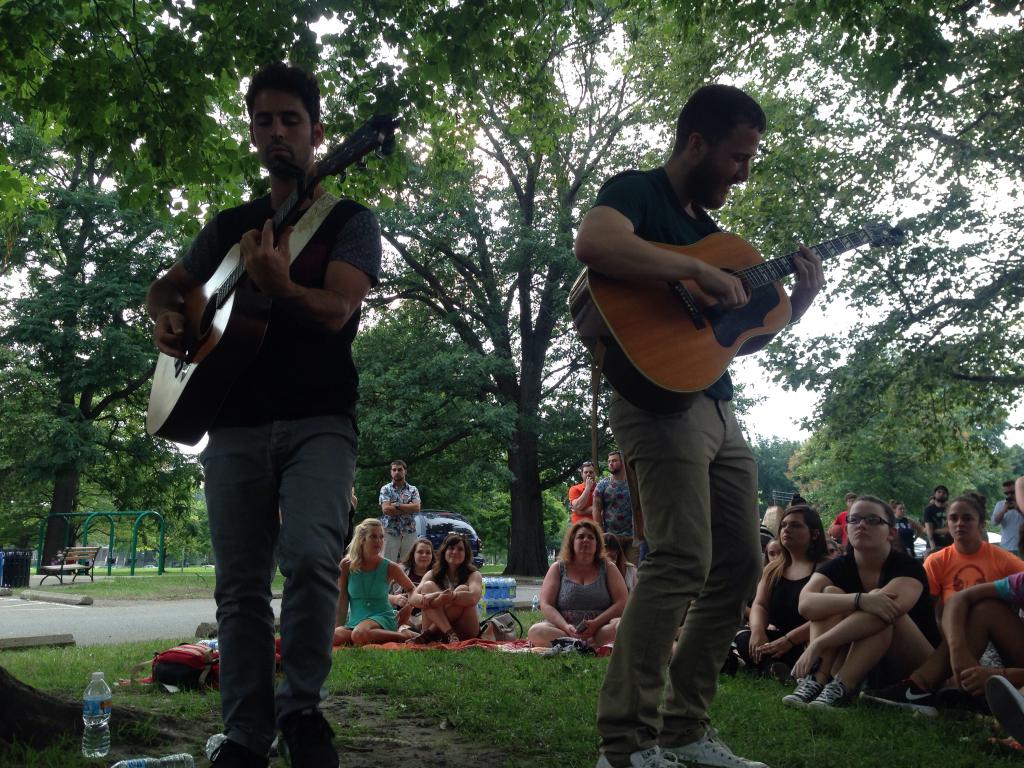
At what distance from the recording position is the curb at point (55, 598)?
15055 mm

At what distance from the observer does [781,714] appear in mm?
4793

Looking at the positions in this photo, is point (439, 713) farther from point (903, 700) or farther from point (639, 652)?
point (903, 700)

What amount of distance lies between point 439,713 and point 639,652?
1.75 meters

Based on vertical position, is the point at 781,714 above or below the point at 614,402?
below

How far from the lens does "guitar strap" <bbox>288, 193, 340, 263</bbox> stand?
2.98 meters

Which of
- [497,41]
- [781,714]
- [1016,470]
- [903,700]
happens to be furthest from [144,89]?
[1016,470]

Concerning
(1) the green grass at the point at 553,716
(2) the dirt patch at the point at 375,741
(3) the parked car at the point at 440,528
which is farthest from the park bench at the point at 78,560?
(2) the dirt patch at the point at 375,741

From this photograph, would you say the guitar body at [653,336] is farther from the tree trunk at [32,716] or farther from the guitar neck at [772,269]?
the tree trunk at [32,716]

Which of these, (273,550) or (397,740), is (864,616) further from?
(273,550)

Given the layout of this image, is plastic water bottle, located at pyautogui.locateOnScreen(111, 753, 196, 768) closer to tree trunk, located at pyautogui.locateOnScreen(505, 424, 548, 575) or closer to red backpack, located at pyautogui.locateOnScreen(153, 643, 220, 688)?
red backpack, located at pyautogui.locateOnScreen(153, 643, 220, 688)

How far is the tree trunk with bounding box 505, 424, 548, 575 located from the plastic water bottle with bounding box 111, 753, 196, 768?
22.4 meters

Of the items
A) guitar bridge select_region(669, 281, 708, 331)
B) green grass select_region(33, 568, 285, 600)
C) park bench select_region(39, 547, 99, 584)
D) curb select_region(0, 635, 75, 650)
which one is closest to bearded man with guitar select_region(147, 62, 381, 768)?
guitar bridge select_region(669, 281, 708, 331)

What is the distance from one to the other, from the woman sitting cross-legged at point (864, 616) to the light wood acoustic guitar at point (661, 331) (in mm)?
2727

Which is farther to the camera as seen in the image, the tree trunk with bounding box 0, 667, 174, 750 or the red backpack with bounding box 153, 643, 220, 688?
the red backpack with bounding box 153, 643, 220, 688
